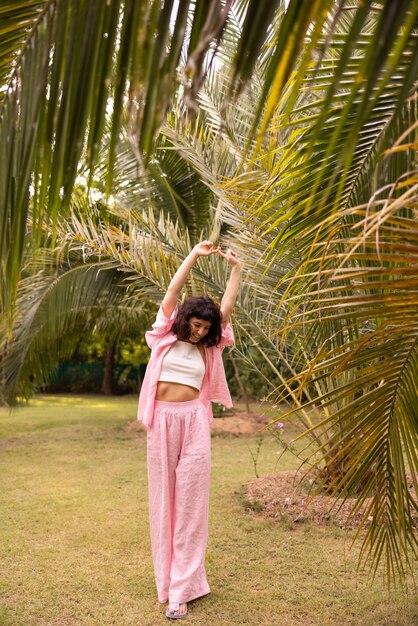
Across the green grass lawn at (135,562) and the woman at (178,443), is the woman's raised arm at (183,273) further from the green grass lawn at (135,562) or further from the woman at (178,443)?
the green grass lawn at (135,562)

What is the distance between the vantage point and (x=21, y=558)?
495 centimetres

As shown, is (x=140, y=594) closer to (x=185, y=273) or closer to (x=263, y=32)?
(x=185, y=273)

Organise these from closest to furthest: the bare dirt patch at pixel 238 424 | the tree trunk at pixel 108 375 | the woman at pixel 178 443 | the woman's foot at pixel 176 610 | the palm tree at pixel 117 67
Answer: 1. the palm tree at pixel 117 67
2. the woman's foot at pixel 176 610
3. the woman at pixel 178 443
4. the bare dirt patch at pixel 238 424
5. the tree trunk at pixel 108 375

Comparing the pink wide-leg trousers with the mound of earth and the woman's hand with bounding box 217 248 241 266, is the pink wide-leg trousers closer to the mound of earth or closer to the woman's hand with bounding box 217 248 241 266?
the woman's hand with bounding box 217 248 241 266

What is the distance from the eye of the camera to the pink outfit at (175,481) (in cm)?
409

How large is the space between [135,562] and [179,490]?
3.68ft

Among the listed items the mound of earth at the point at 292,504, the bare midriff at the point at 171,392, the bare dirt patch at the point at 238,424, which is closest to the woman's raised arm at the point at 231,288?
the bare midriff at the point at 171,392

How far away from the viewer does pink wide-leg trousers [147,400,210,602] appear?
409cm

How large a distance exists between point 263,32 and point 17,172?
18.9 inches

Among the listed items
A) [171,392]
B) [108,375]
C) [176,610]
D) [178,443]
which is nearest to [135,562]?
[176,610]

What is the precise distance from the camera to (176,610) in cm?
396

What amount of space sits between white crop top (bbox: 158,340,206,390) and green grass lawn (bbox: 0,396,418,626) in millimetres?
1383

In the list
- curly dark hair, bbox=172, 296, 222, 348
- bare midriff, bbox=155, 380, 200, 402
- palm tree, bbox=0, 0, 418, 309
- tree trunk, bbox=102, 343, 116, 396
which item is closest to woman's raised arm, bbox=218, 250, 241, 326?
curly dark hair, bbox=172, 296, 222, 348

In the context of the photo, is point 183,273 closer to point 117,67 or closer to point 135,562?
point 135,562
